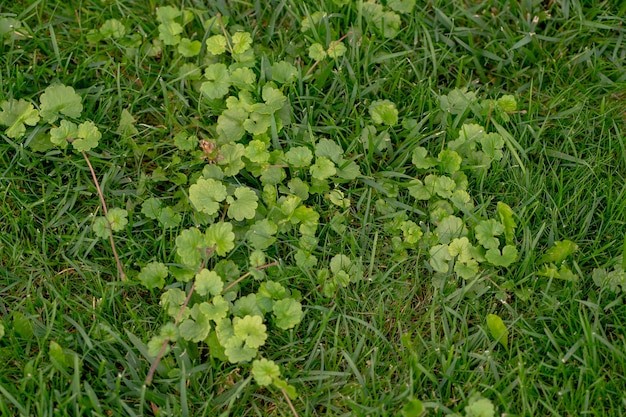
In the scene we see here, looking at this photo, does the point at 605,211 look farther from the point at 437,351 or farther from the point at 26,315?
the point at 26,315

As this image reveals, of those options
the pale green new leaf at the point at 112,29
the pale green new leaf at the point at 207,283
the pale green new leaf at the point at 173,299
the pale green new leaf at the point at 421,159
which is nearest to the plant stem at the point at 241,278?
the pale green new leaf at the point at 207,283

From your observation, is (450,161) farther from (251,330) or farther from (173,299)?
(173,299)

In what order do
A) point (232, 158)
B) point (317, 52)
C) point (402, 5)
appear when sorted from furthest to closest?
point (402, 5) → point (317, 52) → point (232, 158)

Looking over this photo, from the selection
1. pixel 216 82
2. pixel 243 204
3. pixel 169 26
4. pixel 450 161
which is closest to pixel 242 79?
pixel 216 82

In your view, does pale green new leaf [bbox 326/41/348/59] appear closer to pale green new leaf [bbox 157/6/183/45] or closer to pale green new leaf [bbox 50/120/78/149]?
pale green new leaf [bbox 157/6/183/45]

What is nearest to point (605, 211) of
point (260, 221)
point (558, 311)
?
point (558, 311)

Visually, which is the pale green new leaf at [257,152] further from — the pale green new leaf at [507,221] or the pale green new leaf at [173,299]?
the pale green new leaf at [507,221]
